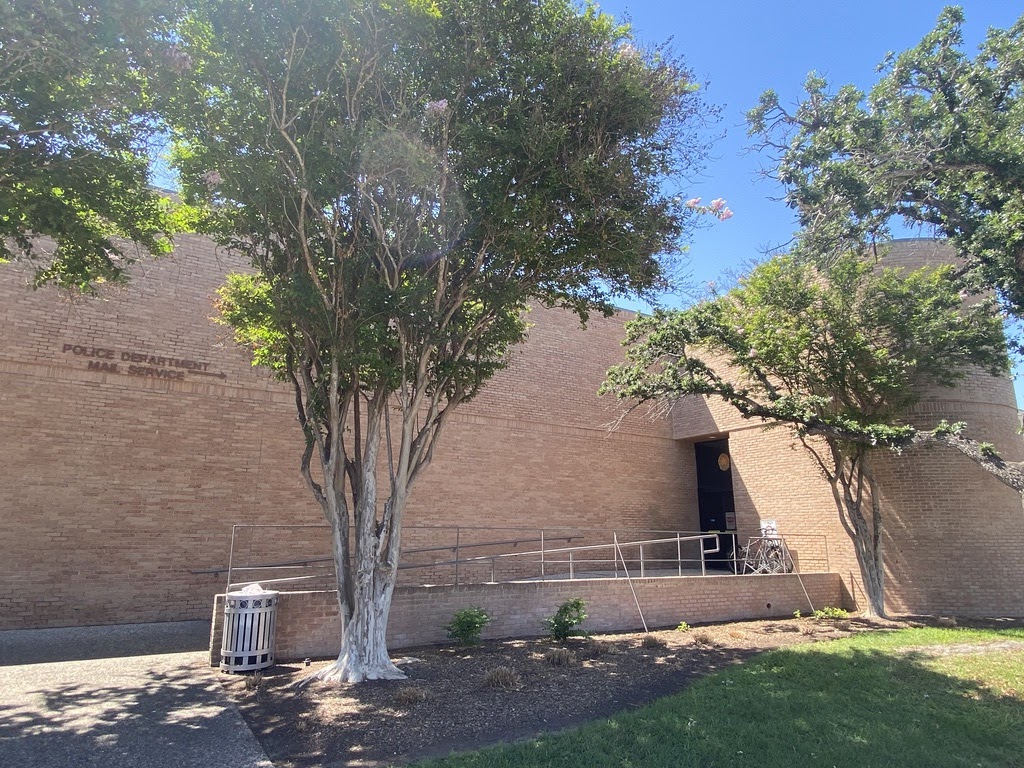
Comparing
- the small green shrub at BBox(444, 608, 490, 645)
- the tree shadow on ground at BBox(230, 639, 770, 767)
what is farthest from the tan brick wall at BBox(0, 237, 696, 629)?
the tree shadow on ground at BBox(230, 639, 770, 767)

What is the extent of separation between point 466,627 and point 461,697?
2.58 m

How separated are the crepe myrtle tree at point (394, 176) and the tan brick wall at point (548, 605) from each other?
1.32 metres

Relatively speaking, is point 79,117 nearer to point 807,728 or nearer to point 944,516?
point 807,728

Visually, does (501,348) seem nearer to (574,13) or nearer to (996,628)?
(574,13)

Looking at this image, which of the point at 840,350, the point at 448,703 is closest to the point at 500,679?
the point at 448,703

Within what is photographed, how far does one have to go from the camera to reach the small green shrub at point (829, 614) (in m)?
13.1

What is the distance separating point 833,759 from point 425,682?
13.8 feet

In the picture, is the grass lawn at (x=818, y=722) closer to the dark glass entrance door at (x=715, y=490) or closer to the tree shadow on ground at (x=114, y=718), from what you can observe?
the tree shadow on ground at (x=114, y=718)

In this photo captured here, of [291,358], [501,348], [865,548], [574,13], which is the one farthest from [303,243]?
[865,548]

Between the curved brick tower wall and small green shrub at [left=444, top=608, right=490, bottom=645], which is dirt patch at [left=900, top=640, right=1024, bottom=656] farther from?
small green shrub at [left=444, top=608, right=490, bottom=645]

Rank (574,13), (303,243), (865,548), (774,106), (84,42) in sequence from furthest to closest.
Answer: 1. (865,548)
2. (774,106)
3. (574,13)
4. (303,243)
5. (84,42)

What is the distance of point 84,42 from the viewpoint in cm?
596

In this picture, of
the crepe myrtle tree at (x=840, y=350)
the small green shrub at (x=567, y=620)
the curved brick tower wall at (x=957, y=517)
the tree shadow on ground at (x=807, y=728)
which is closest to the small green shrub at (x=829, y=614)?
the crepe myrtle tree at (x=840, y=350)

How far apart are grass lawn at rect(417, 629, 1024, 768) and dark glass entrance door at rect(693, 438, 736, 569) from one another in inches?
433
